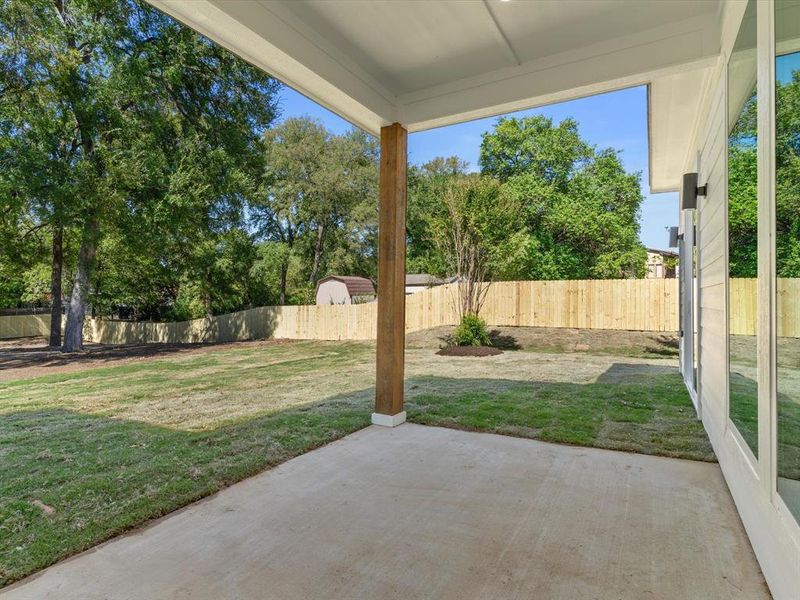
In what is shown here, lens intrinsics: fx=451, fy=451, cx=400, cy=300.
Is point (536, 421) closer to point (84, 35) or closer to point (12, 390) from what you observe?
point (12, 390)

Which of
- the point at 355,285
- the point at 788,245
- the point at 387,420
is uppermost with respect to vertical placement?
the point at 355,285

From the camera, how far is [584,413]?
13.7ft

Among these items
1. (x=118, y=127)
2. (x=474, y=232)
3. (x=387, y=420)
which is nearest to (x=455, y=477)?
(x=387, y=420)

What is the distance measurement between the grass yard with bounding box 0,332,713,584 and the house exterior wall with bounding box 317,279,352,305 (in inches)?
316

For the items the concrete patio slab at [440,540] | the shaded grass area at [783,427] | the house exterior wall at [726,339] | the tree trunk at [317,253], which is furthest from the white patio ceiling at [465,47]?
the tree trunk at [317,253]

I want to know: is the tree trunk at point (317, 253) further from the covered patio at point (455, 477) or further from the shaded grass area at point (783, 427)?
the shaded grass area at point (783, 427)

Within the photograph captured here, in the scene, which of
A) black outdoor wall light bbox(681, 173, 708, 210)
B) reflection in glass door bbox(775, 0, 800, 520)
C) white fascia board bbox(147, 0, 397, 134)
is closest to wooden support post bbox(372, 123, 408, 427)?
white fascia board bbox(147, 0, 397, 134)

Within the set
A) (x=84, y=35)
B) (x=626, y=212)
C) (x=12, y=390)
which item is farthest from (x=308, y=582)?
(x=626, y=212)

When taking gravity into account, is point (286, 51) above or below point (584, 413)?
above

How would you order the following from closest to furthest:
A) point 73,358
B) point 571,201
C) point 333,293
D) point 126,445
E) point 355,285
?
point 126,445 < point 73,358 < point 333,293 < point 355,285 < point 571,201

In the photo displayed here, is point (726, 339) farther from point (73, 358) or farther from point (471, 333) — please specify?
point (73, 358)

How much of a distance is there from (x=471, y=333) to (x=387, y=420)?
6.02 m

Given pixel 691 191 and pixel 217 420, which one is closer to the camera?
pixel 691 191

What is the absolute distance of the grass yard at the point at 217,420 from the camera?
2.27m
